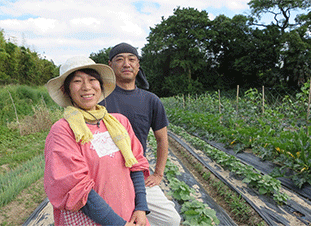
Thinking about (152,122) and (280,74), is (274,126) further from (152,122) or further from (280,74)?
(280,74)

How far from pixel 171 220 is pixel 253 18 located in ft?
86.8

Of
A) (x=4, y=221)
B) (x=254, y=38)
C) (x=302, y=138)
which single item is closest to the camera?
(x=4, y=221)

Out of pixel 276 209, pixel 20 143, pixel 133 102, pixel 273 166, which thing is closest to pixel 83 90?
pixel 133 102

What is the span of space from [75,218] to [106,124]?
519 mm

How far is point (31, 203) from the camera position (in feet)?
10.4

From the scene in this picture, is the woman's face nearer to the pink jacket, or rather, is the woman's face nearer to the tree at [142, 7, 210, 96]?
the pink jacket

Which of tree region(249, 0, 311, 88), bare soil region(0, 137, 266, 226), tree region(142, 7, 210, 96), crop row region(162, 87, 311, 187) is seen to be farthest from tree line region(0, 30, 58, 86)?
tree region(249, 0, 311, 88)

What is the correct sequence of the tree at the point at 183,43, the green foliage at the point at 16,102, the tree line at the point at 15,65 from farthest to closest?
the tree at the point at 183,43, the tree line at the point at 15,65, the green foliage at the point at 16,102

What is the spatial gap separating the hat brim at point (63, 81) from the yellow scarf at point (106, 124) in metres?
0.18

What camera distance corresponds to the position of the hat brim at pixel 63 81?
4.16 feet

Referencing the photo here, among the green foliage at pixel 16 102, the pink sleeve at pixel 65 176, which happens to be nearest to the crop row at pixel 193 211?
the pink sleeve at pixel 65 176

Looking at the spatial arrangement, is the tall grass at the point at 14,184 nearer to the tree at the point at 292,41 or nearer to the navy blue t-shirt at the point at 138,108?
the navy blue t-shirt at the point at 138,108

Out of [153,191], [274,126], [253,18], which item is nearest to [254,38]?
[253,18]

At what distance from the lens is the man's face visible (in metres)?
1.83
